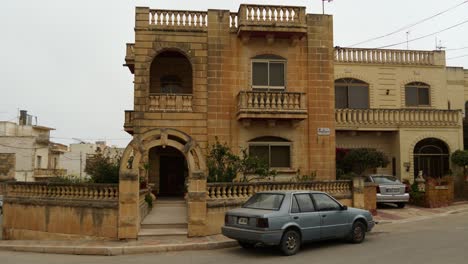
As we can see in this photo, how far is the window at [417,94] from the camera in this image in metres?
27.1

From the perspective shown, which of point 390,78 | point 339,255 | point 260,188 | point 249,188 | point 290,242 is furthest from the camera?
point 390,78

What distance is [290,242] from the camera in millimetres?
10812

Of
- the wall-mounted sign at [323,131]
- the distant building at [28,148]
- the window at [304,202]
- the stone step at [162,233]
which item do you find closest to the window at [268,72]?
the wall-mounted sign at [323,131]

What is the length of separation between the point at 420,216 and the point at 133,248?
40.9ft

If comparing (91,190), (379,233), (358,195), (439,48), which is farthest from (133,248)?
(439,48)

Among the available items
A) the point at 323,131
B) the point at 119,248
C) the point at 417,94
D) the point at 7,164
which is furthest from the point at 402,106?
the point at 7,164

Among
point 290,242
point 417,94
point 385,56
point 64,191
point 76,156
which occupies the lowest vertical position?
point 290,242

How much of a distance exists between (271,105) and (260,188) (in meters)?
5.36

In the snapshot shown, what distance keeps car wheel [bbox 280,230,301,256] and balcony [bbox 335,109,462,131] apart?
47.8 ft

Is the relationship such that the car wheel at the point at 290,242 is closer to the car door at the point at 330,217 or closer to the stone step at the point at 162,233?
the car door at the point at 330,217

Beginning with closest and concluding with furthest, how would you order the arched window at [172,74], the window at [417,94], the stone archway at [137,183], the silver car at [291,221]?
the silver car at [291,221] → the stone archway at [137,183] → the arched window at [172,74] → the window at [417,94]

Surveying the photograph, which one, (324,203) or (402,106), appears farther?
(402,106)

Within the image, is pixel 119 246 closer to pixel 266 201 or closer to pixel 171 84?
pixel 266 201

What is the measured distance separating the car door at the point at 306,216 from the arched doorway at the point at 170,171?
1040 cm
